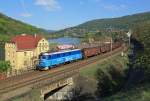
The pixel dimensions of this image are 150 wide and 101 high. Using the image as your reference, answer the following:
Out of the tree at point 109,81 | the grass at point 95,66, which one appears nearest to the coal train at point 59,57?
the grass at point 95,66

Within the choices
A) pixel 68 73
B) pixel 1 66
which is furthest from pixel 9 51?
pixel 68 73

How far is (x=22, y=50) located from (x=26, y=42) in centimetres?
296

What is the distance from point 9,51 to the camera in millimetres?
96312

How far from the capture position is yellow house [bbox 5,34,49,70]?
92944mm

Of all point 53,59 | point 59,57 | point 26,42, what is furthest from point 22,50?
point 53,59

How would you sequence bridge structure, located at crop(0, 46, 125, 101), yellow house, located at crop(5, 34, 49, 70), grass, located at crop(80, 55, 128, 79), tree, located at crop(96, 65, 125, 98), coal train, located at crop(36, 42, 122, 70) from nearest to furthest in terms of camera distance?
bridge structure, located at crop(0, 46, 125, 101)
tree, located at crop(96, 65, 125, 98)
grass, located at crop(80, 55, 128, 79)
coal train, located at crop(36, 42, 122, 70)
yellow house, located at crop(5, 34, 49, 70)

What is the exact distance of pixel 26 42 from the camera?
9600cm

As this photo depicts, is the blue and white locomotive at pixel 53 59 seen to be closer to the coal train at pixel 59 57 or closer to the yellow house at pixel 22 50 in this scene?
the coal train at pixel 59 57

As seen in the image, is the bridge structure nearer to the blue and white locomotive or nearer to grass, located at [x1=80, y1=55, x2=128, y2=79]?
grass, located at [x1=80, y1=55, x2=128, y2=79]

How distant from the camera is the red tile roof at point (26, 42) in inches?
3740

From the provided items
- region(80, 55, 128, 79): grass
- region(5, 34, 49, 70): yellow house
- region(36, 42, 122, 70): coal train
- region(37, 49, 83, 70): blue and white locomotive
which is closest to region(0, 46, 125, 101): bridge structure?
region(80, 55, 128, 79): grass

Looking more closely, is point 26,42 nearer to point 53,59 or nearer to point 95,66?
point 53,59

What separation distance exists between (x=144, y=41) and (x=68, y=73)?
53.4 ft

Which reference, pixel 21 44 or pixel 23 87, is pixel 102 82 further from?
pixel 21 44
